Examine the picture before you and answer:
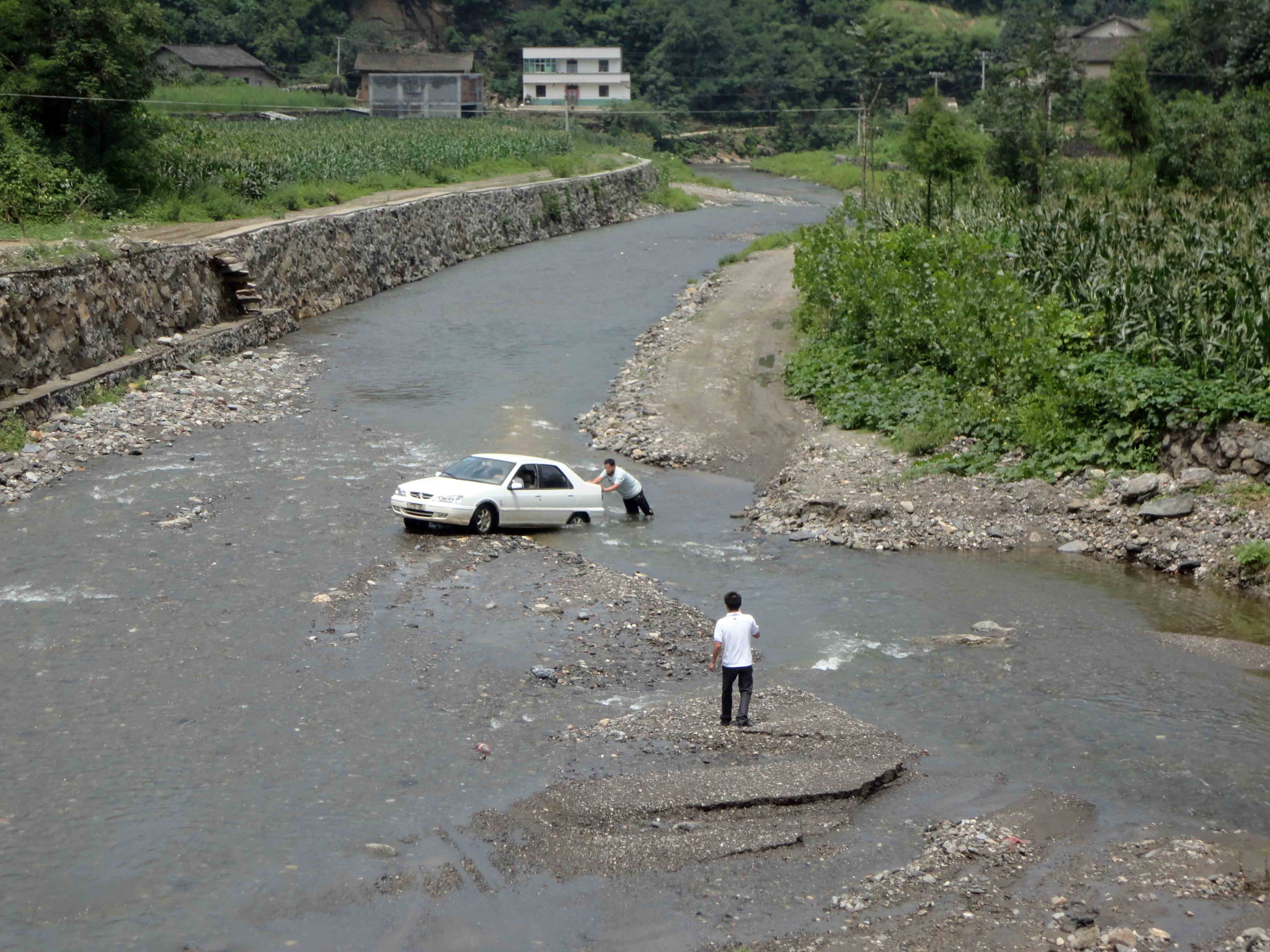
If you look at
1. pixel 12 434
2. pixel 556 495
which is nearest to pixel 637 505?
pixel 556 495

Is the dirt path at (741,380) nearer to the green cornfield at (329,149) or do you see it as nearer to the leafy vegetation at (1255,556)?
the leafy vegetation at (1255,556)

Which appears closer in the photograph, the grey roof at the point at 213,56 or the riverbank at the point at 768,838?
the riverbank at the point at 768,838

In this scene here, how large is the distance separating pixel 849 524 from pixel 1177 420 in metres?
6.59

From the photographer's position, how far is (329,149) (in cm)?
6253

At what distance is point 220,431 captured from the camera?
3016 cm

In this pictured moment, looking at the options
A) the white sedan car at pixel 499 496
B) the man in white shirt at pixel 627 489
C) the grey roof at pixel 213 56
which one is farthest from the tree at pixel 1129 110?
the grey roof at pixel 213 56

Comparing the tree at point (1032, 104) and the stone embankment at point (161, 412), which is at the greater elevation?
the tree at point (1032, 104)

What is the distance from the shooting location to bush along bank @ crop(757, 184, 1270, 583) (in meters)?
23.5

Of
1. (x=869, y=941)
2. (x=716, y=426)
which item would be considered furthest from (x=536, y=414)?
(x=869, y=941)

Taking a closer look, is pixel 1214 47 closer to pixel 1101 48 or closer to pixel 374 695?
pixel 1101 48

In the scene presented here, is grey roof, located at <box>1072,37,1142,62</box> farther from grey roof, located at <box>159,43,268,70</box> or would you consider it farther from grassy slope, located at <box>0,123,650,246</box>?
grey roof, located at <box>159,43,268,70</box>

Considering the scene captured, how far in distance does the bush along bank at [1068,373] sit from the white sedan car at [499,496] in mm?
3802

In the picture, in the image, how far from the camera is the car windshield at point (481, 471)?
23.5 metres

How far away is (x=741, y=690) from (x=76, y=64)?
37021 millimetres
